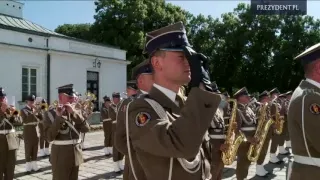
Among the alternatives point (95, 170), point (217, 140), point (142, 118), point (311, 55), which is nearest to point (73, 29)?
point (95, 170)

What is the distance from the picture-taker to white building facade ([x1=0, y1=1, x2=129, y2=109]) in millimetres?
18234

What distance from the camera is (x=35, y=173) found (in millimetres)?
9422

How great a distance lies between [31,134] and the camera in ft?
33.3

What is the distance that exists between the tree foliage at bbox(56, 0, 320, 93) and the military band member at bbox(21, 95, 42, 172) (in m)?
21.0

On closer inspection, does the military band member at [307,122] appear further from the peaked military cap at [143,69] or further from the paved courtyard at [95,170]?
the paved courtyard at [95,170]

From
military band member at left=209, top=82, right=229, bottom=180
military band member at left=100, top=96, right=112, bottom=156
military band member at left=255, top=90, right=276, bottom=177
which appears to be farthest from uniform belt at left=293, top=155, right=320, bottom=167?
military band member at left=100, top=96, right=112, bottom=156

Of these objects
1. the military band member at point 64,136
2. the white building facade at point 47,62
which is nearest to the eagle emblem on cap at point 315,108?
the military band member at point 64,136

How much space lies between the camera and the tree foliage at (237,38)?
33438 mm

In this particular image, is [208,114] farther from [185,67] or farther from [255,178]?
[255,178]

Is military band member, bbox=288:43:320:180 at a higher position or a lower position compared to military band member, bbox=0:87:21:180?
higher

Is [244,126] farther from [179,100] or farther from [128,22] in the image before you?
[128,22]

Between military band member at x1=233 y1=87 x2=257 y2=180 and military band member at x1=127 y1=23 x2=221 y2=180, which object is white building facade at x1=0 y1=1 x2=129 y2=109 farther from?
military band member at x1=127 y1=23 x2=221 y2=180

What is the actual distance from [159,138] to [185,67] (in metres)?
0.48

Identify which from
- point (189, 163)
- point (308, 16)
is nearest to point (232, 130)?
point (189, 163)
